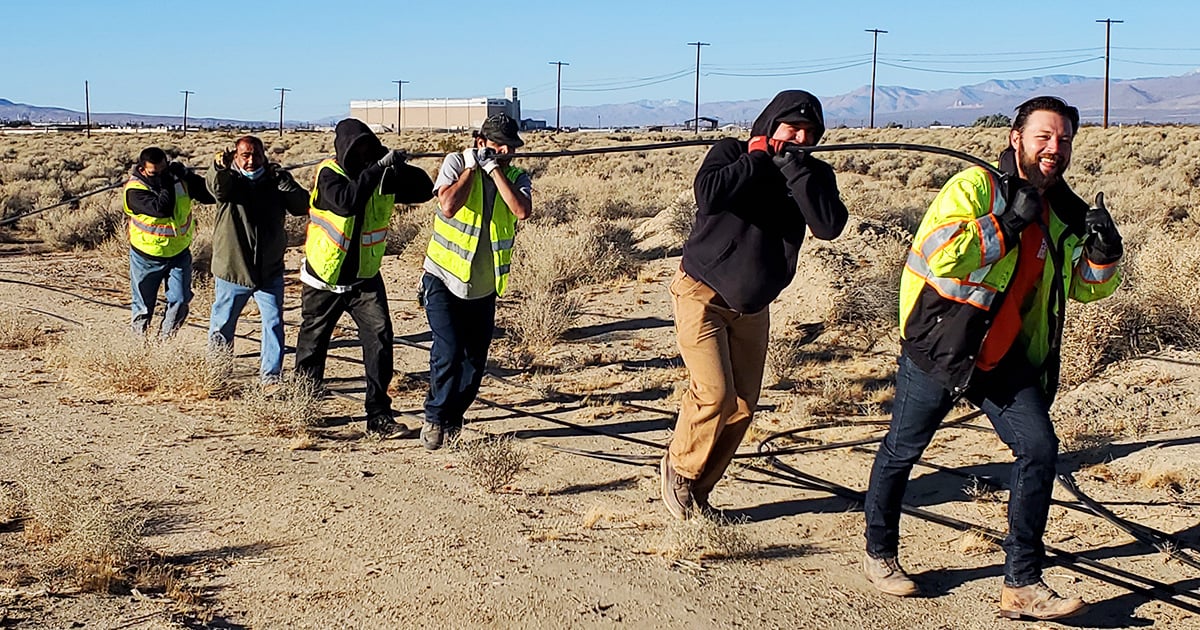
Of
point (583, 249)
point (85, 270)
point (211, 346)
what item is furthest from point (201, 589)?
point (85, 270)

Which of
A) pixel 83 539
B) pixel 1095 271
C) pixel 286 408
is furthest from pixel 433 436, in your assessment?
pixel 1095 271

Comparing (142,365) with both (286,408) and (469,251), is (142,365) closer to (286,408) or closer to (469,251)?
(286,408)

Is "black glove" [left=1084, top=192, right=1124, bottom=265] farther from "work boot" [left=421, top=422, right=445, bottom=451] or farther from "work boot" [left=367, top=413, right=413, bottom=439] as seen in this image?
"work boot" [left=367, top=413, right=413, bottom=439]

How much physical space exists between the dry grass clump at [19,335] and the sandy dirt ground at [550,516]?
680 millimetres

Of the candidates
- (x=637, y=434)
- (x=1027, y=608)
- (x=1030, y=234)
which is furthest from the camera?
(x=637, y=434)

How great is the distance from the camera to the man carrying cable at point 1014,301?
412 centimetres

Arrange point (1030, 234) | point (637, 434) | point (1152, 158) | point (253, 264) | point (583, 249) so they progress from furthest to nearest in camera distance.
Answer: point (1152, 158) → point (583, 249) → point (253, 264) → point (637, 434) → point (1030, 234)

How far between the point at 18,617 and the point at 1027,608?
3682mm

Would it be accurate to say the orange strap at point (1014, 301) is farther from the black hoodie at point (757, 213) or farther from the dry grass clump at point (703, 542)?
the dry grass clump at point (703, 542)

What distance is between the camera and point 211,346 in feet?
26.9

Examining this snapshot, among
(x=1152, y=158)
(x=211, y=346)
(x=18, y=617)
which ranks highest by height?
(x=1152, y=158)

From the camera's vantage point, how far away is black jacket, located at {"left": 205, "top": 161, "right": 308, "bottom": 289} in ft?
25.8

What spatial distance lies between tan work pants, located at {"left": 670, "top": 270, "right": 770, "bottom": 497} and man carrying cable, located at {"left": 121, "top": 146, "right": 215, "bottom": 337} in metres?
4.78

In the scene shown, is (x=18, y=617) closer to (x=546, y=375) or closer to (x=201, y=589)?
(x=201, y=589)
